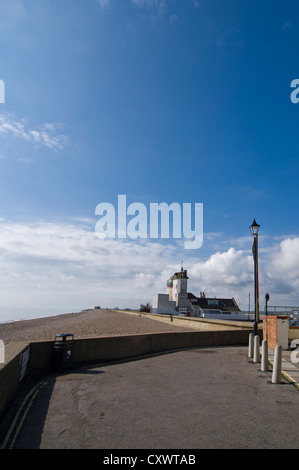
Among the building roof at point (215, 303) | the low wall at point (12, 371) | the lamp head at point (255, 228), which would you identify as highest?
the lamp head at point (255, 228)

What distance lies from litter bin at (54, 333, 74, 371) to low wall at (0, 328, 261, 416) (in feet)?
0.63

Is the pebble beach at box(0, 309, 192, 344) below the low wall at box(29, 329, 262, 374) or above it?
below

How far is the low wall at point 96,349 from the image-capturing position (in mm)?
6982

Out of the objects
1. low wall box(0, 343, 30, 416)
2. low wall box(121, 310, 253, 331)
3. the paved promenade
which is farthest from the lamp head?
low wall box(0, 343, 30, 416)

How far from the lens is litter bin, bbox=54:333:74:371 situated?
9.95m

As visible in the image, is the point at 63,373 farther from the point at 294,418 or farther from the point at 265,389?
the point at 294,418

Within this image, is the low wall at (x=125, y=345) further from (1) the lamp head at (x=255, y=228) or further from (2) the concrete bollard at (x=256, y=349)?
(1) the lamp head at (x=255, y=228)

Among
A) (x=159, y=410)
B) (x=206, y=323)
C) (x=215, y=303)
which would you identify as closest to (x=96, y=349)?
(x=159, y=410)

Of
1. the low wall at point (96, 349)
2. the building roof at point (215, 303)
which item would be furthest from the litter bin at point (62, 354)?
the building roof at point (215, 303)

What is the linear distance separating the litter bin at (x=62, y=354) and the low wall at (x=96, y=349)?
19 centimetres

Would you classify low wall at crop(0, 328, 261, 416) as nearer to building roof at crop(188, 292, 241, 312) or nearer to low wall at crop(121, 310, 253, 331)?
low wall at crop(121, 310, 253, 331)

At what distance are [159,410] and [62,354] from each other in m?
4.50

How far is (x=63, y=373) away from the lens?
9852 mm
